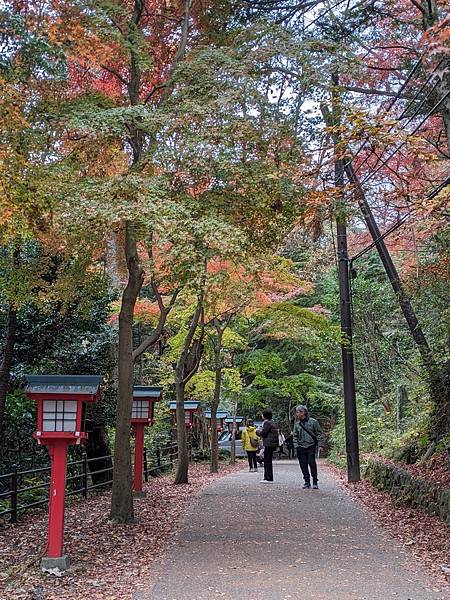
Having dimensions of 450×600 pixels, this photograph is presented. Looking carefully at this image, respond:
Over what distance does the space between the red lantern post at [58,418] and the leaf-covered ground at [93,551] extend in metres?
0.62

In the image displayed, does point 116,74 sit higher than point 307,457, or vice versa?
→ point 116,74

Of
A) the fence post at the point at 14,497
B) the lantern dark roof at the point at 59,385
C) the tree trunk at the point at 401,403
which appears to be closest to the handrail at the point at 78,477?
the fence post at the point at 14,497

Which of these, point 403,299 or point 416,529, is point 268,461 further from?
point 416,529

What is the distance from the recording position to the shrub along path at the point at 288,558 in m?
5.39

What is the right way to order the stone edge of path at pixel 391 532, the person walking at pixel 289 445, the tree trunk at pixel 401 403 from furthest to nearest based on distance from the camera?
1. the person walking at pixel 289 445
2. the tree trunk at pixel 401 403
3. the stone edge of path at pixel 391 532

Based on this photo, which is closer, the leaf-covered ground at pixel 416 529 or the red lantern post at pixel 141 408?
the leaf-covered ground at pixel 416 529

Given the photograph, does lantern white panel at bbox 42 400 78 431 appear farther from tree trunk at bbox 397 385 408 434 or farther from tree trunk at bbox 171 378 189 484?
tree trunk at bbox 397 385 408 434

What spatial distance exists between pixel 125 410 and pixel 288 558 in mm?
3483

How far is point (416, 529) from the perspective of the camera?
26.7 ft

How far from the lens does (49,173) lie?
7.51 meters

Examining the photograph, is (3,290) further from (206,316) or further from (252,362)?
(252,362)

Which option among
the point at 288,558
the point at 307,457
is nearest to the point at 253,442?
the point at 307,457

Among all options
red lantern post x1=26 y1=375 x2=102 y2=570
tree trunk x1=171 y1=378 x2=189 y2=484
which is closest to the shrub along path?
red lantern post x1=26 y1=375 x2=102 y2=570

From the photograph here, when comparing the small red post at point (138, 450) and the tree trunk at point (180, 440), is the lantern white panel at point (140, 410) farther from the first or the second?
the tree trunk at point (180, 440)
